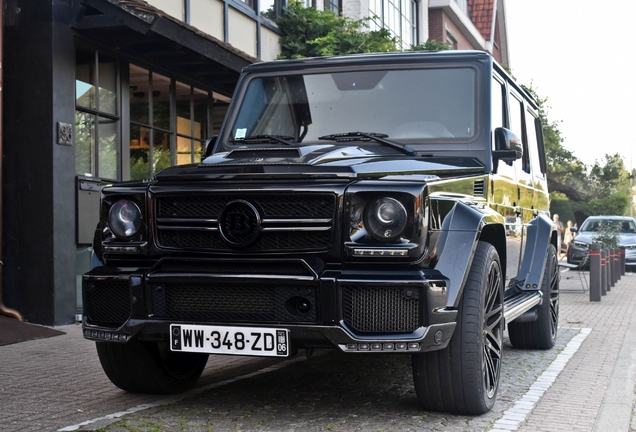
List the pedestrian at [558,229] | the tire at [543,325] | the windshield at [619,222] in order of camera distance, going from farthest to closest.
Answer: the windshield at [619,222]
the pedestrian at [558,229]
the tire at [543,325]

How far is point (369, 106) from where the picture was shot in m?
6.01

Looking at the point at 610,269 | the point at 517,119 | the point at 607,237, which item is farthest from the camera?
the point at 607,237

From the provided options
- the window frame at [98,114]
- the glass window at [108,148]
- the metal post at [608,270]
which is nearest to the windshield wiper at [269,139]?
the window frame at [98,114]

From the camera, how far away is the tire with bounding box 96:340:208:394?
538 centimetres

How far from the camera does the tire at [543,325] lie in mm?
7884

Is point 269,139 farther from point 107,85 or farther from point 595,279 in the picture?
point 595,279

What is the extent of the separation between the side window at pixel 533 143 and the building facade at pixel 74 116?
13.9 ft

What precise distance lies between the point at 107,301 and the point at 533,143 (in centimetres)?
508

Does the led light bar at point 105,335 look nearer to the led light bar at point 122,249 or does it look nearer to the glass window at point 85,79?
the led light bar at point 122,249

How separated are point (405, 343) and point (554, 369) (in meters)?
3.11

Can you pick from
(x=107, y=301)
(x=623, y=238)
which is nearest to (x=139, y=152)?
(x=107, y=301)

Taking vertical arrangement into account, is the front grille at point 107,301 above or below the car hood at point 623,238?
above

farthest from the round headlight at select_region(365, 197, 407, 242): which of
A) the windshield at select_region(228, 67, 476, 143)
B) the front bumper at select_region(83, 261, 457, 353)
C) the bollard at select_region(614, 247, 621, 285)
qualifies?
the bollard at select_region(614, 247, 621, 285)

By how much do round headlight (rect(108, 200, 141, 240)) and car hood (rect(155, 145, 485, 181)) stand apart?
217 mm
